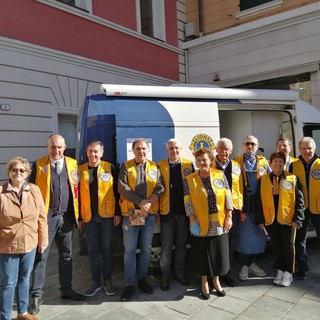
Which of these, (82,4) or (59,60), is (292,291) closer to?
(59,60)

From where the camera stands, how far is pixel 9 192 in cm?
311

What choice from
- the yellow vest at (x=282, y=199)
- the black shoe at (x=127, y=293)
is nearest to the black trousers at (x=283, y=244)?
the yellow vest at (x=282, y=199)

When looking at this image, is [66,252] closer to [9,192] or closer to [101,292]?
[101,292]

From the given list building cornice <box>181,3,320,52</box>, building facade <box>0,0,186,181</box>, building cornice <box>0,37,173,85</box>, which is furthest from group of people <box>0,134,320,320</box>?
building cornice <box>181,3,320,52</box>

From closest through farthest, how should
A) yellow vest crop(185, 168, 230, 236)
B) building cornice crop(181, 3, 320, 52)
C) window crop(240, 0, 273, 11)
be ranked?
1. yellow vest crop(185, 168, 230, 236)
2. building cornice crop(181, 3, 320, 52)
3. window crop(240, 0, 273, 11)

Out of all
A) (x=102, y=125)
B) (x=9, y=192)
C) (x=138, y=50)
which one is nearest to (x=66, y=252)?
(x=9, y=192)

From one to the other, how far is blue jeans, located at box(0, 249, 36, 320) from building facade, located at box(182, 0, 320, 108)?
8.12 m

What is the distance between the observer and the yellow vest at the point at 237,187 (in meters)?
4.06

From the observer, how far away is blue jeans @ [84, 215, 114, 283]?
3863mm

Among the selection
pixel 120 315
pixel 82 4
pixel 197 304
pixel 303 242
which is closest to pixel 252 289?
pixel 197 304

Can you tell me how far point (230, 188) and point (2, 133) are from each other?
479cm

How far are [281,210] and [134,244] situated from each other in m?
1.70

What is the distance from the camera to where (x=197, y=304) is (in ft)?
12.1

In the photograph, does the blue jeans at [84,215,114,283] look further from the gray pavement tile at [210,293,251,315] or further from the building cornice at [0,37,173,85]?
the building cornice at [0,37,173,85]
